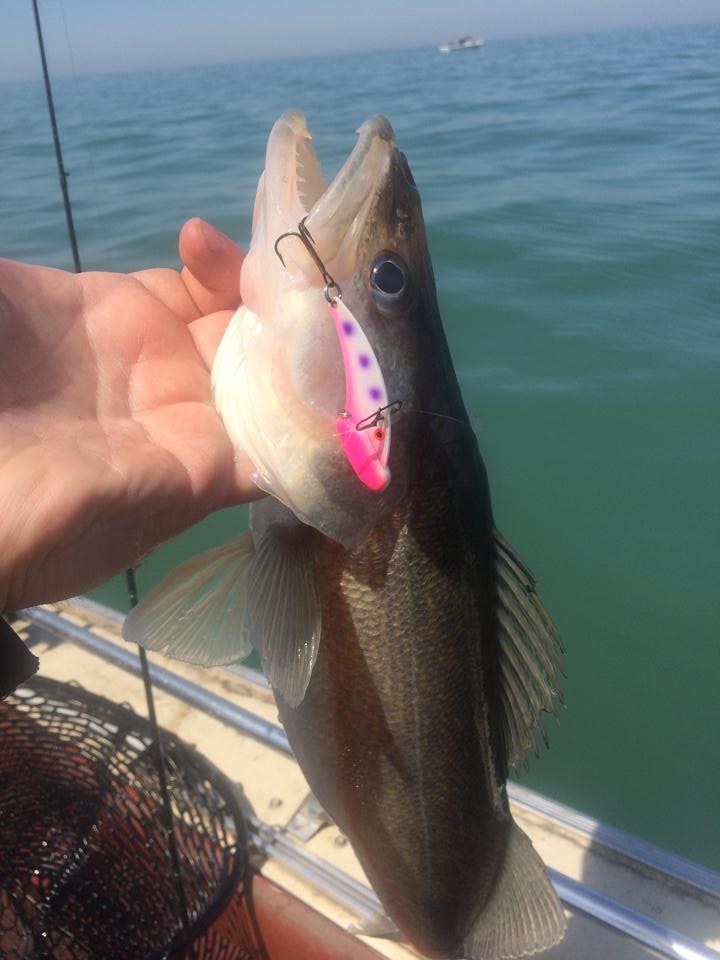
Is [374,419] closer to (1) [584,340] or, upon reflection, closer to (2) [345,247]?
(2) [345,247]

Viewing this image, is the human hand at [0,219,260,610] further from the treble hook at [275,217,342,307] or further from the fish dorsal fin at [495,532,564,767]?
the fish dorsal fin at [495,532,564,767]

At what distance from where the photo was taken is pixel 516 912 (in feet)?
6.90

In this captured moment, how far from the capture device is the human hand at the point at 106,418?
1591 mm

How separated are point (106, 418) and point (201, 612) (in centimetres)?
55

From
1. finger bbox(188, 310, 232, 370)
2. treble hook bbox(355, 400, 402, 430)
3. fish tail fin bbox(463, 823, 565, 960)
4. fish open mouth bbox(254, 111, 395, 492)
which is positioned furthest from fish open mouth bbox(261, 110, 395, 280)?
fish tail fin bbox(463, 823, 565, 960)

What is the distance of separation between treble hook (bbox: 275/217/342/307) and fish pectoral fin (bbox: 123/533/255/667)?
0.68 metres

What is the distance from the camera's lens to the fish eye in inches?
67.4

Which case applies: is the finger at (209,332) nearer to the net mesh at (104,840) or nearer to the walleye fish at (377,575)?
the walleye fish at (377,575)

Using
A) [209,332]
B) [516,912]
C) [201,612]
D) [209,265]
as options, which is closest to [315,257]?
[209,265]

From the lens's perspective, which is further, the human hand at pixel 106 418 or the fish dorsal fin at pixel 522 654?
the fish dorsal fin at pixel 522 654

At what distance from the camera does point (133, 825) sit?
2.59m

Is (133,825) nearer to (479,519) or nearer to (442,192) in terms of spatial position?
(479,519)

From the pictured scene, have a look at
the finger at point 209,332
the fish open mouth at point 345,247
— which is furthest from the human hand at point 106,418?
the fish open mouth at point 345,247

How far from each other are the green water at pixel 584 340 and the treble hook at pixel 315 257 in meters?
3.02
